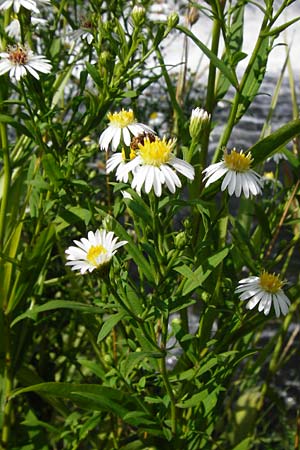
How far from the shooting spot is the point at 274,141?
985 mm

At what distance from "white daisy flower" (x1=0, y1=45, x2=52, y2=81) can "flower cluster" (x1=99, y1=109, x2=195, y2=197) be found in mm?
133

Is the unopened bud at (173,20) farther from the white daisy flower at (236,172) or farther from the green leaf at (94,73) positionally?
the white daisy flower at (236,172)

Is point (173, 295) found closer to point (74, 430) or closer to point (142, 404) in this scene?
point (142, 404)

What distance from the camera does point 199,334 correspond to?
3.25ft

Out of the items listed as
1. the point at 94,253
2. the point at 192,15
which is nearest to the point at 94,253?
the point at 94,253

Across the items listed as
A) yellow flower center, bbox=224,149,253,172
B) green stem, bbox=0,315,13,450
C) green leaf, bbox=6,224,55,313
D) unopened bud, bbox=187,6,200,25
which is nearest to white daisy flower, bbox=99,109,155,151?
yellow flower center, bbox=224,149,253,172

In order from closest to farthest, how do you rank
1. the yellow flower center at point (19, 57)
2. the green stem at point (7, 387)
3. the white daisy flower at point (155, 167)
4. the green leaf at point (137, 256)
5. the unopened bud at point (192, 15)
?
1. the white daisy flower at point (155, 167)
2. the green leaf at point (137, 256)
3. the yellow flower center at point (19, 57)
4. the green stem at point (7, 387)
5. the unopened bud at point (192, 15)

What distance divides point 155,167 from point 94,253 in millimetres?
113

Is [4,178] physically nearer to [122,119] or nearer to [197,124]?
[122,119]

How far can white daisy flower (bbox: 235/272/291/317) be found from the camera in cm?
92

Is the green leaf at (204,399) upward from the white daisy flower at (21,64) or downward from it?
downward

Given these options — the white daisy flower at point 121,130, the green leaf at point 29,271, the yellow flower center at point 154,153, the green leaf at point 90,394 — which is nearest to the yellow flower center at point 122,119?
the white daisy flower at point 121,130

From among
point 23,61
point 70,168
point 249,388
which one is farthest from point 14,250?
point 249,388

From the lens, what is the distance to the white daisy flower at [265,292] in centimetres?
92
